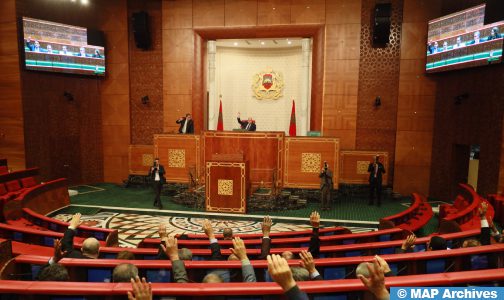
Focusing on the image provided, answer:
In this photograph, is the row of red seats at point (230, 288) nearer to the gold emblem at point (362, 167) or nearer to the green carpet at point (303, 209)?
the green carpet at point (303, 209)

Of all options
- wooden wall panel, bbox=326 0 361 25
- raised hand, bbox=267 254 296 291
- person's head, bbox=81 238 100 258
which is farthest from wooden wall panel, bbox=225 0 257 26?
raised hand, bbox=267 254 296 291

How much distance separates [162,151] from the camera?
8.98 metres

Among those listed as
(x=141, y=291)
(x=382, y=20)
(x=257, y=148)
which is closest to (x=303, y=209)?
(x=257, y=148)

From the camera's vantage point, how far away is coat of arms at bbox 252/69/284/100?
41.4 ft

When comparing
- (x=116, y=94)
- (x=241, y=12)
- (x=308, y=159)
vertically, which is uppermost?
(x=241, y=12)

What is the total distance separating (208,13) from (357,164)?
5.92 meters

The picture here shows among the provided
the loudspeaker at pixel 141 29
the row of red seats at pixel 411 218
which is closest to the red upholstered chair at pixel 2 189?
the loudspeaker at pixel 141 29

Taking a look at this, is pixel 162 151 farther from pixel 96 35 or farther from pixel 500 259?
pixel 500 259

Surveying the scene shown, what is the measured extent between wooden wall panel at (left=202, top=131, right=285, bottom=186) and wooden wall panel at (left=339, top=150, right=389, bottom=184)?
1937 mm

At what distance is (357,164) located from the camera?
902cm

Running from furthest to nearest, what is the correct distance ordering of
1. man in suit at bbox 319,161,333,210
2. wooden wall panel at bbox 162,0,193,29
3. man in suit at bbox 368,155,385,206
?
1. wooden wall panel at bbox 162,0,193,29
2. man in suit at bbox 368,155,385,206
3. man in suit at bbox 319,161,333,210

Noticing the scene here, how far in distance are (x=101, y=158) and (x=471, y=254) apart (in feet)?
33.9

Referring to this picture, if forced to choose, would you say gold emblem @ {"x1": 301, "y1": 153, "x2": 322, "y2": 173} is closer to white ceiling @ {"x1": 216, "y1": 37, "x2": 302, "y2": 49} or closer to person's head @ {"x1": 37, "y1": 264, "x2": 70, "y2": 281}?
white ceiling @ {"x1": 216, "y1": 37, "x2": 302, "y2": 49}

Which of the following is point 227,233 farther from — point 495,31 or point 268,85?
point 268,85
